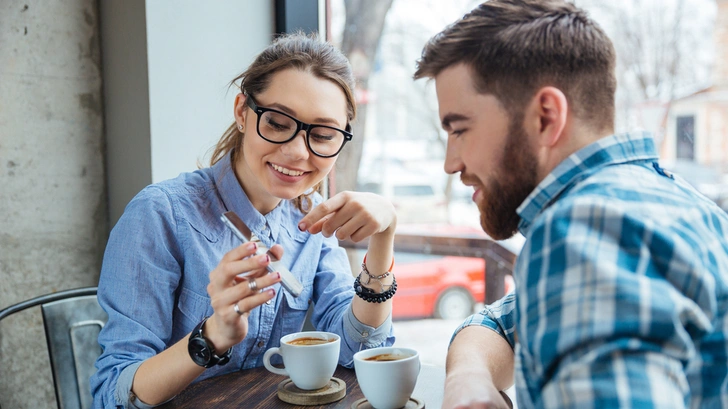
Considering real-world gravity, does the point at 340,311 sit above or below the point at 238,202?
below

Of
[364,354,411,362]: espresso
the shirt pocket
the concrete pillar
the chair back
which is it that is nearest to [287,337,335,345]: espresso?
[364,354,411,362]: espresso

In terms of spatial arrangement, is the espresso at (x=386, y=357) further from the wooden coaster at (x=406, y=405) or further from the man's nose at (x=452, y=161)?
the man's nose at (x=452, y=161)

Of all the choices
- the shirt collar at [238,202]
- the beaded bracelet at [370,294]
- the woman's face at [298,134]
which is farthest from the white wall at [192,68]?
the beaded bracelet at [370,294]

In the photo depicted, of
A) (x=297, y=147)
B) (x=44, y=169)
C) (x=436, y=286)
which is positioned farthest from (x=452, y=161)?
(x=436, y=286)

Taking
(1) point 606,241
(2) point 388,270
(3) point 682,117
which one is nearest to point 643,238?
(1) point 606,241

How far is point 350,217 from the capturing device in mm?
1360

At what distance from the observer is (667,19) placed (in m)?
2.60

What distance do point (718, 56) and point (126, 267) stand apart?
2.28 m

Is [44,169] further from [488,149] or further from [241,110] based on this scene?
[488,149]

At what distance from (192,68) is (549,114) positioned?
1435 millimetres

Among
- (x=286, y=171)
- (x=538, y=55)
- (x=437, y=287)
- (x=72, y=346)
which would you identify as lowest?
(x=437, y=287)

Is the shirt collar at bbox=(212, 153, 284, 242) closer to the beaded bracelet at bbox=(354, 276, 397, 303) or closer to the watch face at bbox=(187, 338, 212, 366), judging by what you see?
the beaded bracelet at bbox=(354, 276, 397, 303)

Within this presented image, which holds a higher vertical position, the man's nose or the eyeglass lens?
the eyeglass lens

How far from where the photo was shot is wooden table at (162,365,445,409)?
3.94 feet
